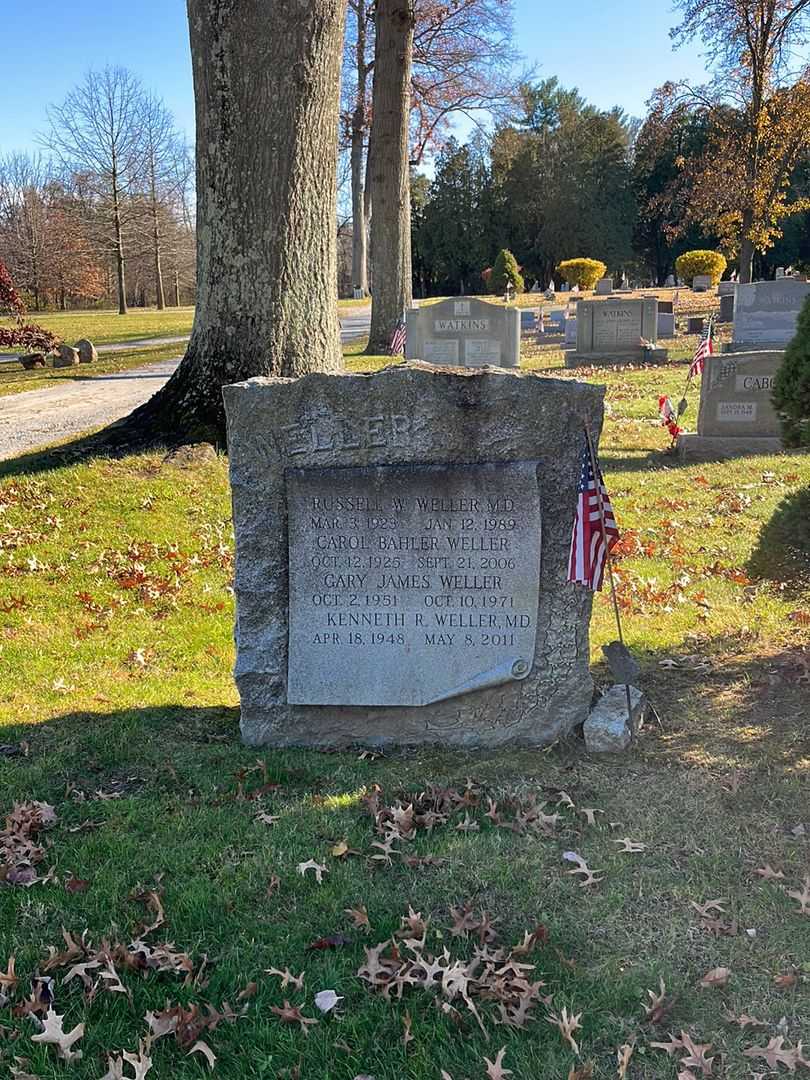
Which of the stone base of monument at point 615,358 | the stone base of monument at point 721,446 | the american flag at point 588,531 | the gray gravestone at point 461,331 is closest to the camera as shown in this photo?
the american flag at point 588,531

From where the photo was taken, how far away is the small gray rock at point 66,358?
71.1 ft

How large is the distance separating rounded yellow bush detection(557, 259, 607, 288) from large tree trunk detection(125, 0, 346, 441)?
37.7 m

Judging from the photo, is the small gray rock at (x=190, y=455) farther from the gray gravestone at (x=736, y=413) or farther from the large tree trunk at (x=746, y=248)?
the large tree trunk at (x=746, y=248)

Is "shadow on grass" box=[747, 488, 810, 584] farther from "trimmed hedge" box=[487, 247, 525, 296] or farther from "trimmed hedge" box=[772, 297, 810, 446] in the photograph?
"trimmed hedge" box=[487, 247, 525, 296]

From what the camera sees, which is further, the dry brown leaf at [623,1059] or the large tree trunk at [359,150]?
the large tree trunk at [359,150]

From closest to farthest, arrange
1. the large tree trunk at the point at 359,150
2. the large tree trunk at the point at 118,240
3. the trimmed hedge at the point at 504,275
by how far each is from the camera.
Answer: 1. the large tree trunk at the point at 359,150
2. the large tree trunk at the point at 118,240
3. the trimmed hedge at the point at 504,275

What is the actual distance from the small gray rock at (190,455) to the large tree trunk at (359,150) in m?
29.9

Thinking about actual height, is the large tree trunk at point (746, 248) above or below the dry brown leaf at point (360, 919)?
above

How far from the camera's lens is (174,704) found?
498 centimetres

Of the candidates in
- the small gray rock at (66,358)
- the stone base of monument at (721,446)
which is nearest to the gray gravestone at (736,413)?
the stone base of monument at (721,446)

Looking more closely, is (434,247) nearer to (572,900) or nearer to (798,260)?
(798,260)

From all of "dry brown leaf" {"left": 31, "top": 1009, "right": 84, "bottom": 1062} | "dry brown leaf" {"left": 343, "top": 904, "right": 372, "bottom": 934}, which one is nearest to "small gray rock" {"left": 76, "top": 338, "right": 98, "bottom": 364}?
"dry brown leaf" {"left": 343, "top": 904, "right": 372, "bottom": 934}

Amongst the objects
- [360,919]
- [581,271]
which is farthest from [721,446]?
[581,271]

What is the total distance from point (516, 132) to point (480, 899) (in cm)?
5959
